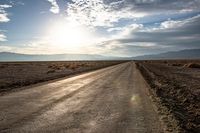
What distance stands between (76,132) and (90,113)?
2424 mm

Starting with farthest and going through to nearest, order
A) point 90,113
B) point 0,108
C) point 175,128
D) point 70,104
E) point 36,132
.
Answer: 1. point 70,104
2. point 0,108
3. point 90,113
4. point 175,128
5. point 36,132

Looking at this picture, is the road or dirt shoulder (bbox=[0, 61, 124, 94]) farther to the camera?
dirt shoulder (bbox=[0, 61, 124, 94])

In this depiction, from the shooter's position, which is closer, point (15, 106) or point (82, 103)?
point (15, 106)

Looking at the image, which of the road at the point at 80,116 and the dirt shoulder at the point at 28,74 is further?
the dirt shoulder at the point at 28,74

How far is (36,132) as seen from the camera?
6734mm

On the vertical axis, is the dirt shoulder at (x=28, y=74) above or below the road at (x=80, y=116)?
below

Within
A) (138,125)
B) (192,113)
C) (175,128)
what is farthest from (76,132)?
(192,113)

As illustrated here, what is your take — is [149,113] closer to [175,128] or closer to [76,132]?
[175,128]

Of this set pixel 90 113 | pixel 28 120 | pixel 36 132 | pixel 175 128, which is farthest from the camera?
pixel 90 113

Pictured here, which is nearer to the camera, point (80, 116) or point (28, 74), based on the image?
point (80, 116)

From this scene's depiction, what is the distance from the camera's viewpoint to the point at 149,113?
9188 millimetres

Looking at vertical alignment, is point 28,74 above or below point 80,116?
below

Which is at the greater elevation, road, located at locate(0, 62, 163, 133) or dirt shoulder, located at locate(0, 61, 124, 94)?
road, located at locate(0, 62, 163, 133)

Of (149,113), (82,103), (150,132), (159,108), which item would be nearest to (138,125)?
(150,132)
